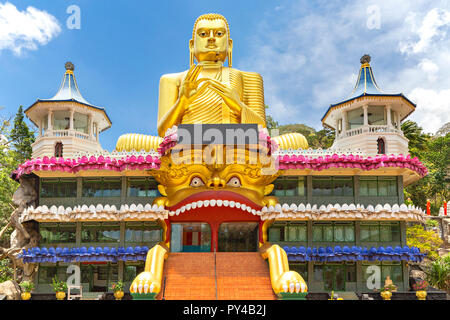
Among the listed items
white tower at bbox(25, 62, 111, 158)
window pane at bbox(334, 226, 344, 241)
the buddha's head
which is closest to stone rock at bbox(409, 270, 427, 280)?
window pane at bbox(334, 226, 344, 241)

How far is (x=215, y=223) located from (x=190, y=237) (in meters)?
1.87

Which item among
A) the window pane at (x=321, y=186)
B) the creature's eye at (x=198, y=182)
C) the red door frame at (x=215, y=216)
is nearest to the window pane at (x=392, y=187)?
the window pane at (x=321, y=186)

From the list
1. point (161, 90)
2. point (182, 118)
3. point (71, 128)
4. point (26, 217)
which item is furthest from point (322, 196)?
point (71, 128)

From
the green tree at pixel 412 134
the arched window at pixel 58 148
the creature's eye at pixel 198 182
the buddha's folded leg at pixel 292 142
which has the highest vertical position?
the green tree at pixel 412 134

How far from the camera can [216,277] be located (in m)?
16.0

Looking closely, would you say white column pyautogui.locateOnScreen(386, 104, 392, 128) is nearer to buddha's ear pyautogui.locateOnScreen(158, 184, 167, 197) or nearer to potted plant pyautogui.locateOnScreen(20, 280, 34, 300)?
buddha's ear pyautogui.locateOnScreen(158, 184, 167, 197)

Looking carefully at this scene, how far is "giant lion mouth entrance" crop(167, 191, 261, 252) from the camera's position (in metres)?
17.7

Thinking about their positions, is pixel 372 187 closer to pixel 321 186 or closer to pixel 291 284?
pixel 321 186

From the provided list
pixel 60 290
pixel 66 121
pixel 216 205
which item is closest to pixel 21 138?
pixel 66 121

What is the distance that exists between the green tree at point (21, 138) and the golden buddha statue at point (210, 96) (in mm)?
13037

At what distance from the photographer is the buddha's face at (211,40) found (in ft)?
67.8

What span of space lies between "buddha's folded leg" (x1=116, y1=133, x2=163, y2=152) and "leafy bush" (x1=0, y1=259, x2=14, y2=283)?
12722 mm

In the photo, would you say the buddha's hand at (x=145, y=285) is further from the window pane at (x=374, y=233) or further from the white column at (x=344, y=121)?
the white column at (x=344, y=121)
